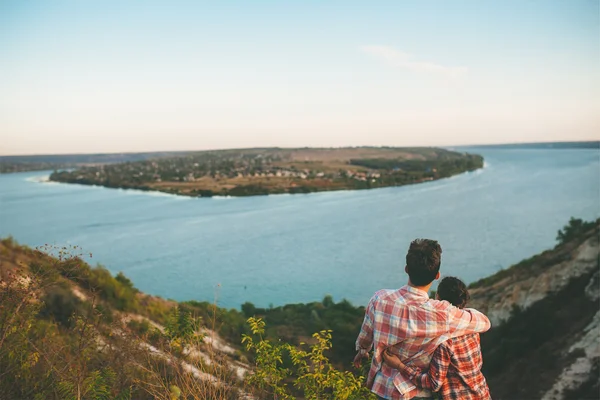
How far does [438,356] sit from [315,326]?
11.4m

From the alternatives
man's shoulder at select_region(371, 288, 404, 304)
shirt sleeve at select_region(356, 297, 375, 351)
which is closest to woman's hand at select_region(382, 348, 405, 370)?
shirt sleeve at select_region(356, 297, 375, 351)

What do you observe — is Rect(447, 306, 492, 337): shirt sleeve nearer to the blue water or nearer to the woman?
the woman

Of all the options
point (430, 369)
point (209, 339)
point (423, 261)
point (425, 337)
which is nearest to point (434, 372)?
point (430, 369)

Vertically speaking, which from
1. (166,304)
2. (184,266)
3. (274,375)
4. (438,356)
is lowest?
(184,266)

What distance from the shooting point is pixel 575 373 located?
7.23 m

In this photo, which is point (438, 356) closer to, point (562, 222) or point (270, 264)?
point (270, 264)

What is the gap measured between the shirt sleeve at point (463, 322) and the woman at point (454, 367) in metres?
0.05

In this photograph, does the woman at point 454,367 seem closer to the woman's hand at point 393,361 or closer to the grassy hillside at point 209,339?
the woman's hand at point 393,361

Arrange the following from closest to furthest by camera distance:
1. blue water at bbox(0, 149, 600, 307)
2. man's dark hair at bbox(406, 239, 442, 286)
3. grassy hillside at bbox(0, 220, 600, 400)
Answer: man's dark hair at bbox(406, 239, 442, 286), grassy hillside at bbox(0, 220, 600, 400), blue water at bbox(0, 149, 600, 307)

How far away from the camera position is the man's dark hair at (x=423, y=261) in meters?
1.81

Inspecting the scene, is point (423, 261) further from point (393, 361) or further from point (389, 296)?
point (393, 361)

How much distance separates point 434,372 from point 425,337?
0.56ft

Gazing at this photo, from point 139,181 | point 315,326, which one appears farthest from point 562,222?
point 139,181

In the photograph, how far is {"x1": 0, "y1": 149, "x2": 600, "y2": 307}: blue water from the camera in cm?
2052
